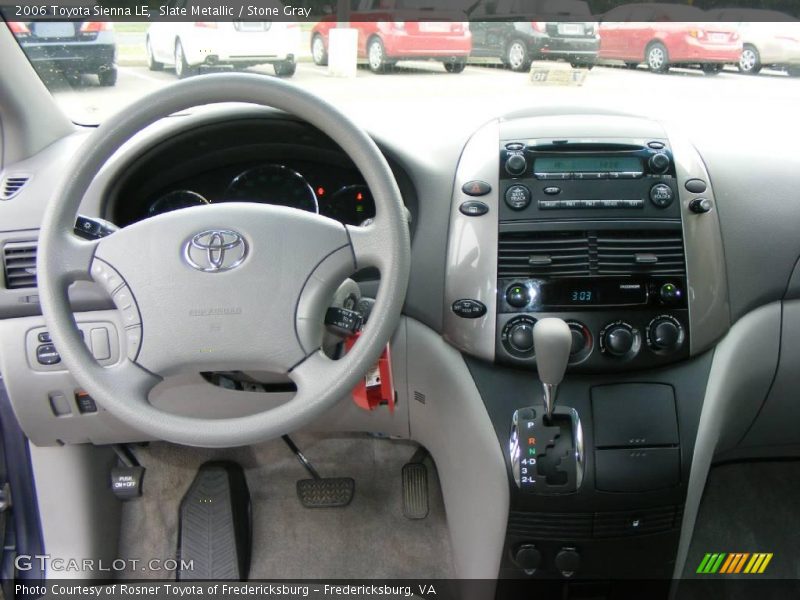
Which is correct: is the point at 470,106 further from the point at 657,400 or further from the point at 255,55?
the point at 657,400

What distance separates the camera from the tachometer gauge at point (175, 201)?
162 cm

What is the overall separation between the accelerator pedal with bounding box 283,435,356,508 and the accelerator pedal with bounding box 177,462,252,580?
6.6 inches

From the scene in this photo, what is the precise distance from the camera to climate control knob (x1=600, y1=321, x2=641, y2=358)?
58.1 inches

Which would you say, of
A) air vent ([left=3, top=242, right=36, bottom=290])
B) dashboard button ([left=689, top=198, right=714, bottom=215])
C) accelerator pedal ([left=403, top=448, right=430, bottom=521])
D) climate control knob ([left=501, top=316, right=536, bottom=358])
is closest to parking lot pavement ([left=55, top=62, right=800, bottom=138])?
dashboard button ([left=689, top=198, right=714, bottom=215])

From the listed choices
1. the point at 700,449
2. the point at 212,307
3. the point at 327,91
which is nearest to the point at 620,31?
the point at 327,91

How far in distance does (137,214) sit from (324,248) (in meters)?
0.66

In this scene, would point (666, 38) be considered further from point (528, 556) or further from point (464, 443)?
point (528, 556)

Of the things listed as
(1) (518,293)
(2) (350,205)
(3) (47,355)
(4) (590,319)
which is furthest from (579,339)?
(3) (47,355)

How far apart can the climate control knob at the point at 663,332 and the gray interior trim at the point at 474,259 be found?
33 cm

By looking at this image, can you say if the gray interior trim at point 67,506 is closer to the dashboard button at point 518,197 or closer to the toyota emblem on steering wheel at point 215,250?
the toyota emblem on steering wheel at point 215,250

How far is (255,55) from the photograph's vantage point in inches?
58.8

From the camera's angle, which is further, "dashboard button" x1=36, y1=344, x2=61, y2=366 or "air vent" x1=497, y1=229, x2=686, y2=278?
"dashboard button" x1=36, y1=344, x2=61, y2=366

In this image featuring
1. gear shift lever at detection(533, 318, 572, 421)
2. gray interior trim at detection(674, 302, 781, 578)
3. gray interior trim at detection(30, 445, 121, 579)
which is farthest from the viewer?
gray interior trim at detection(30, 445, 121, 579)

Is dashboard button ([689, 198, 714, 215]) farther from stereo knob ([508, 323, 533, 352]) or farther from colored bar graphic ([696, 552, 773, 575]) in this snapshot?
colored bar graphic ([696, 552, 773, 575])
